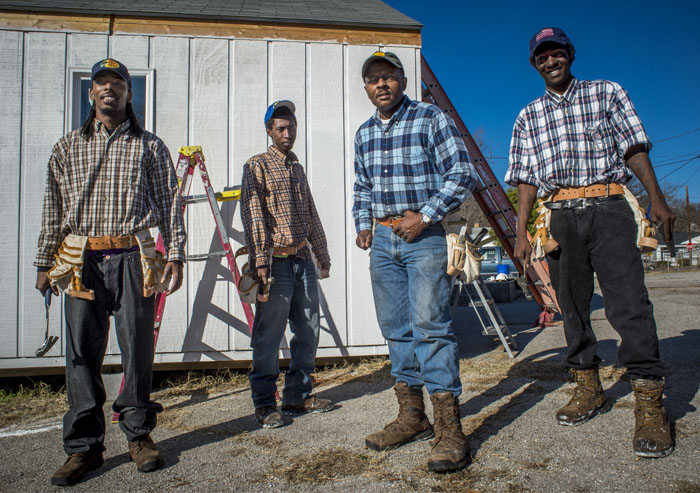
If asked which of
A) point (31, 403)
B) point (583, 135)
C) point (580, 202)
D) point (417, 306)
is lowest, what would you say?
point (31, 403)

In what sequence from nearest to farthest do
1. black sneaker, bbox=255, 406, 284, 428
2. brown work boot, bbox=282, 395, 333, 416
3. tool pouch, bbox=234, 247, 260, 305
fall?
black sneaker, bbox=255, 406, 284, 428
tool pouch, bbox=234, 247, 260, 305
brown work boot, bbox=282, 395, 333, 416

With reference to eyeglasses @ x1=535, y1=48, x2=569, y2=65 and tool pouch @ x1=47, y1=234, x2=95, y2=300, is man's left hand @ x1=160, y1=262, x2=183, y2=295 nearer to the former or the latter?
tool pouch @ x1=47, y1=234, x2=95, y2=300

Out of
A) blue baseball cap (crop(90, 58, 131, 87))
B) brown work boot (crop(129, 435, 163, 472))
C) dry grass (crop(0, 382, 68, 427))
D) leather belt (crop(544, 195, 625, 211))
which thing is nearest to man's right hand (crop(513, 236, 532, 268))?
leather belt (crop(544, 195, 625, 211))

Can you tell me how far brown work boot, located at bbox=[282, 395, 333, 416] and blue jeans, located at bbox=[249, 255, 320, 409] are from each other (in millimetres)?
36

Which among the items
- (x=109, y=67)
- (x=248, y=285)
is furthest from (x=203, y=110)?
(x=248, y=285)

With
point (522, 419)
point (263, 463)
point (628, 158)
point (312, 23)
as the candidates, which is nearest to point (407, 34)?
point (312, 23)

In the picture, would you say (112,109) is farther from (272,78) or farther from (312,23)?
(312,23)

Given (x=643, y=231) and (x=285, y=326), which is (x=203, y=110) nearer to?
(x=285, y=326)

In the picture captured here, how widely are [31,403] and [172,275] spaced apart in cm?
255

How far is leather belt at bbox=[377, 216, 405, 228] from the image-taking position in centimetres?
248

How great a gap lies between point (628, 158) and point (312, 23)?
127 inches

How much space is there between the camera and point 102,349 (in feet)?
8.01

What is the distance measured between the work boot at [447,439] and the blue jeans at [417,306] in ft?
0.18

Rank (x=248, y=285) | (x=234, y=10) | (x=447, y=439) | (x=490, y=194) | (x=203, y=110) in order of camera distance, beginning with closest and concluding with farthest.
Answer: (x=447, y=439) → (x=248, y=285) → (x=203, y=110) → (x=234, y=10) → (x=490, y=194)
